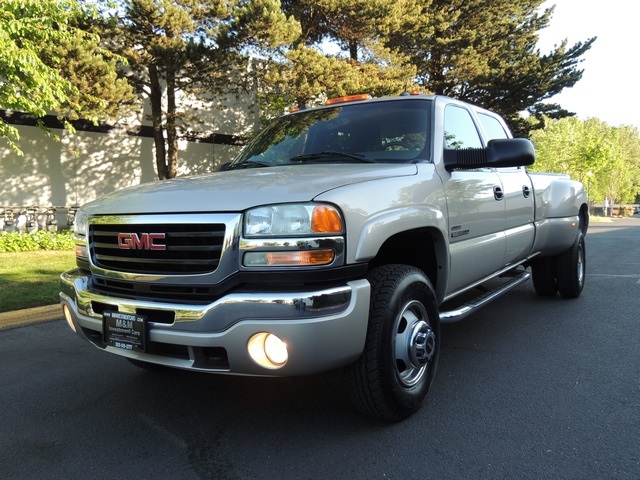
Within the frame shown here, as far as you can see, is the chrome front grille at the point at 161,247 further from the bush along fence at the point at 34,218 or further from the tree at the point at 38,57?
the bush along fence at the point at 34,218

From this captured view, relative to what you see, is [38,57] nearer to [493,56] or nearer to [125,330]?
[125,330]

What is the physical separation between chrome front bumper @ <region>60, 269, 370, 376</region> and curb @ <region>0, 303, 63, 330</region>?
3.32m

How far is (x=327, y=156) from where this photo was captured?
11.1 ft

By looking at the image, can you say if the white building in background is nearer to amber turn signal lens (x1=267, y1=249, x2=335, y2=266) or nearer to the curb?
the curb

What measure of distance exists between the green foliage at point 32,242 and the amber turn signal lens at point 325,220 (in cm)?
996

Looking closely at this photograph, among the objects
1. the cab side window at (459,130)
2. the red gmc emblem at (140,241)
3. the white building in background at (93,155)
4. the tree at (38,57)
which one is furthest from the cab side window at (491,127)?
the white building in background at (93,155)

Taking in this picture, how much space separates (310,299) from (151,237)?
2.89 ft

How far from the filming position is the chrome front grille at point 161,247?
2373 millimetres

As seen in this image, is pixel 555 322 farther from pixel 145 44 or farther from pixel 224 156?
pixel 224 156

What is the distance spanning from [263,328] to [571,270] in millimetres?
4563

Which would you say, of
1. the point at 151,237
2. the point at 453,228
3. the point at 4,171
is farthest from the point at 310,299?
the point at 4,171

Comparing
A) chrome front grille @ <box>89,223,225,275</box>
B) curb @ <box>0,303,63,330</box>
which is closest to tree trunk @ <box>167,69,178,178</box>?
curb @ <box>0,303,63,330</box>

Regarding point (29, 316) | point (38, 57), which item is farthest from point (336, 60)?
point (29, 316)

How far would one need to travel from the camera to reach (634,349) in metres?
4.05
